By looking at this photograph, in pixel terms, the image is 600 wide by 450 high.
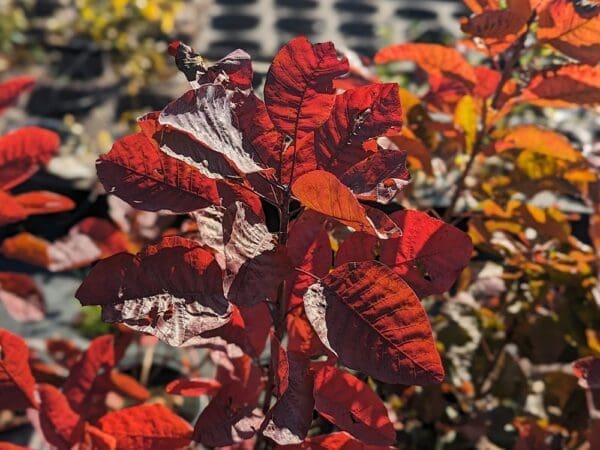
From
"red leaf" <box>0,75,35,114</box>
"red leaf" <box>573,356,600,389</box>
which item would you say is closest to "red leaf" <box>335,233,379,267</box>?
"red leaf" <box>573,356,600,389</box>

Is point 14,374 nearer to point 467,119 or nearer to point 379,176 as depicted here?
point 379,176

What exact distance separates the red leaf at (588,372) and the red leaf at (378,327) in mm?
312

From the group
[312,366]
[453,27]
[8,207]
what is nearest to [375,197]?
[312,366]

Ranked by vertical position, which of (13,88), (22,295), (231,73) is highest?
(231,73)

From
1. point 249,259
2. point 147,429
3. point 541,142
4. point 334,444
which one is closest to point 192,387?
point 147,429

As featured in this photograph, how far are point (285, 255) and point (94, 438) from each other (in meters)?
0.40

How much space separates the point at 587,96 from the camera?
101cm

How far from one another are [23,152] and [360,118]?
627 millimetres

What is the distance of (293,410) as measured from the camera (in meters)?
0.73

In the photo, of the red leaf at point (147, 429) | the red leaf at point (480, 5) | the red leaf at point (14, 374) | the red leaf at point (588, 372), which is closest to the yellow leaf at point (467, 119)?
the red leaf at point (480, 5)

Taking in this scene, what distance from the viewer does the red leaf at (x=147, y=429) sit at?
896 millimetres

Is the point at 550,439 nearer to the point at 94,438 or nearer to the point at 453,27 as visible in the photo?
the point at 94,438

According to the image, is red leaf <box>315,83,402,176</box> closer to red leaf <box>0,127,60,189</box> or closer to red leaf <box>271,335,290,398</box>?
red leaf <box>271,335,290,398</box>

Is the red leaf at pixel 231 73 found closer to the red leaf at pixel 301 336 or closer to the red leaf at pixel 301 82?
the red leaf at pixel 301 82
